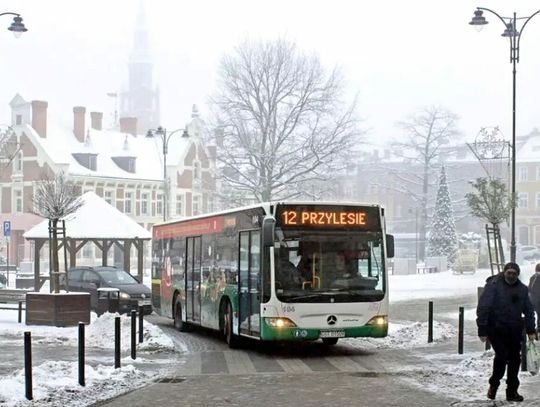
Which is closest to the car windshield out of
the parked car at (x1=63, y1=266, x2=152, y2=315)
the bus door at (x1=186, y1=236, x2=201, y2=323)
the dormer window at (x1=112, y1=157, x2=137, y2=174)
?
the parked car at (x1=63, y1=266, x2=152, y2=315)

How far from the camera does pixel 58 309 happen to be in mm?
25109

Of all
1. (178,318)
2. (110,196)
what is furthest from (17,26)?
(110,196)

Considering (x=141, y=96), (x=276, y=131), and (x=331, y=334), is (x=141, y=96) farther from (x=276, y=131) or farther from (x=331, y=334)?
(x=331, y=334)

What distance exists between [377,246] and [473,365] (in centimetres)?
381

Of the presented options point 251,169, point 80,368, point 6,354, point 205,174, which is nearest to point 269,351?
point 6,354

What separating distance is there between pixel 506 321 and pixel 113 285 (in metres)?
22.0

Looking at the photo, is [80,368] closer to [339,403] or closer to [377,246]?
[339,403]

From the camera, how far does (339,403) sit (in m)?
12.4

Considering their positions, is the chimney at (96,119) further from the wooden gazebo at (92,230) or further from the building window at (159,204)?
the wooden gazebo at (92,230)

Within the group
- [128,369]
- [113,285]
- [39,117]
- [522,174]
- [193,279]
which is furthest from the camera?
[522,174]

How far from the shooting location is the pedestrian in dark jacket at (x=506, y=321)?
12.0 meters

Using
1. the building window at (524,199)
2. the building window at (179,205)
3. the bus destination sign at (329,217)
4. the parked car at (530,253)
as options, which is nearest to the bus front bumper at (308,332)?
the bus destination sign at (329,217)

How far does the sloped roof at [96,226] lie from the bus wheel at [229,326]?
18.9 m

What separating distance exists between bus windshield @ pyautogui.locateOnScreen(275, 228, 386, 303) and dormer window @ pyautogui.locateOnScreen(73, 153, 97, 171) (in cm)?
6267
